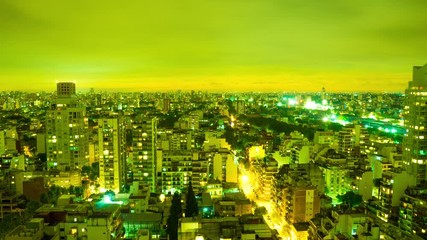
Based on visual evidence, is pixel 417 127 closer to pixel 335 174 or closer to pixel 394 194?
pixel 394 194

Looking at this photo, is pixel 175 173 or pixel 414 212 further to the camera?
pixel 175 173

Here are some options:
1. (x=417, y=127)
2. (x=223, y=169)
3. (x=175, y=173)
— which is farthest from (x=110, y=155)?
(x=417, y=127)

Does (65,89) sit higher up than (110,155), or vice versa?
(65,89)

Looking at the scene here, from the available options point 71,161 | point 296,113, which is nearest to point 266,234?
point 71,161

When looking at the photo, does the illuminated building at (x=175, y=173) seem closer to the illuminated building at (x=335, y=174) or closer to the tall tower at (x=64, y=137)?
the tall tower at (x=64, y=137)

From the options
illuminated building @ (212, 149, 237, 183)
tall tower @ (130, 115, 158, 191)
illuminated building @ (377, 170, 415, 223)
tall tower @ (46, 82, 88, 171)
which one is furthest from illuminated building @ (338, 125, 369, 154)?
tall tower @ (46, 82, 88, 171)

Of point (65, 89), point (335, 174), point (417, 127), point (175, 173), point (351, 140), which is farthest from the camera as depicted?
point (351, 140)

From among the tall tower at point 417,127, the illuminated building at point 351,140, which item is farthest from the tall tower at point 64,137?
the tall tower at point 417,127

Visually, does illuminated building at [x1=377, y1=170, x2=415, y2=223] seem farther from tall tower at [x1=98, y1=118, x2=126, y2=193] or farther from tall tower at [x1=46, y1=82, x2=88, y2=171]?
tall tower at [x1=46, y1=82, x2=88, y2=171]
